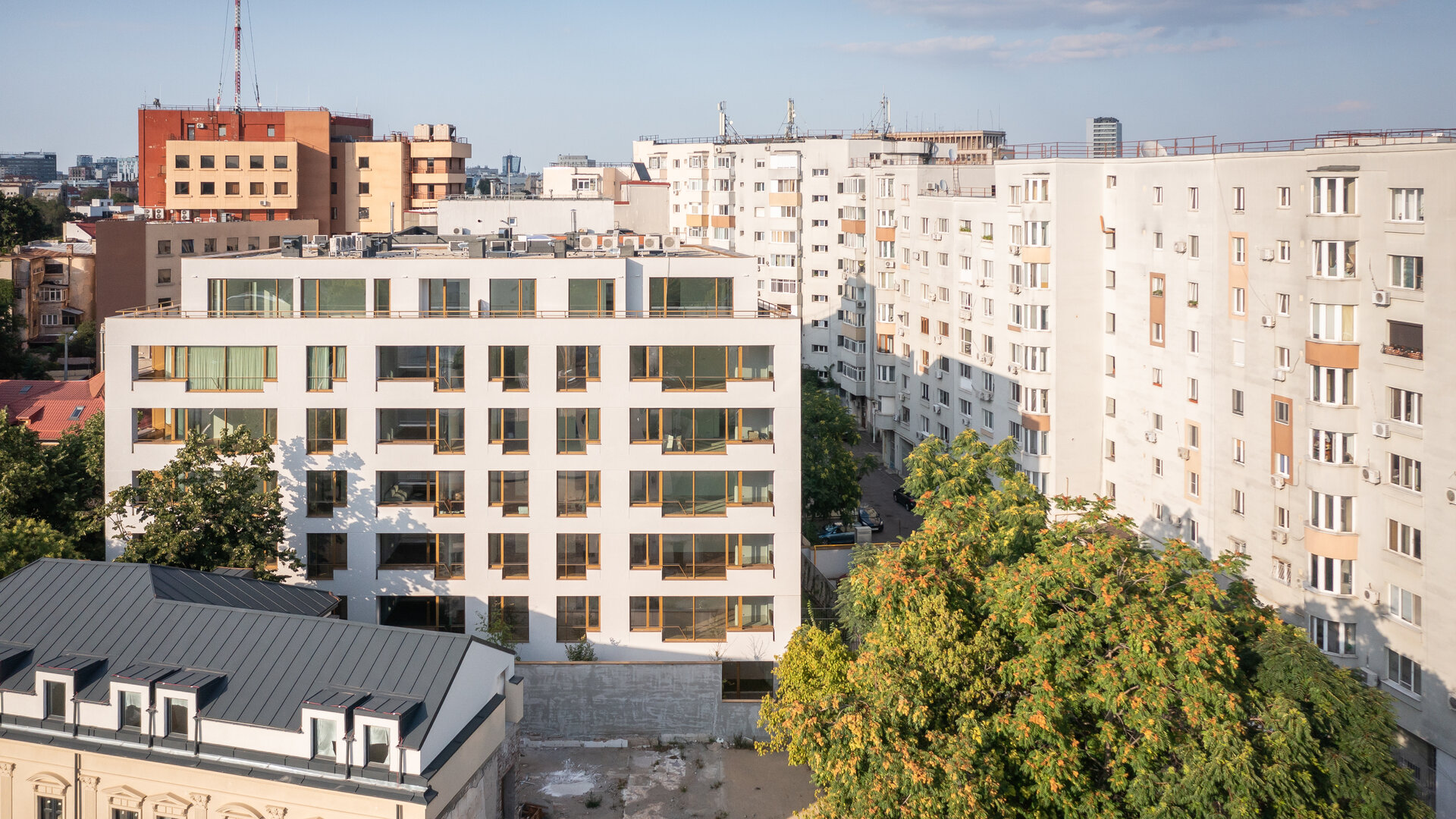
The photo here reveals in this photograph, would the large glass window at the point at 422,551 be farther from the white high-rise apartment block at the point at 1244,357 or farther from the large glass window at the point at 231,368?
the white high-rise apartment block at the point at 1244,357

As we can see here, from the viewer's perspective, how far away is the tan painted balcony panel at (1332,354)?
42.3 meters

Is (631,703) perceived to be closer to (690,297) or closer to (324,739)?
(690,297)

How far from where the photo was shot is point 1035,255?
62.3 m

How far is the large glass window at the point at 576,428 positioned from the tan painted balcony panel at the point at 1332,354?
80.9 feet

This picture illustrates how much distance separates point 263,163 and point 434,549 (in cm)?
7945

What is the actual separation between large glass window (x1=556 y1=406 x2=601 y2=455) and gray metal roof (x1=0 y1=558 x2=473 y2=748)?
40.2 feet

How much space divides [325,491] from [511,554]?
6.75m

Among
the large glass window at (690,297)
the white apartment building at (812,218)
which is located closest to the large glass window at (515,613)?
the large glass window at (690,297)

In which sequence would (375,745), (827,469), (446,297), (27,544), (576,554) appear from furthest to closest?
1. (827,469)
2. (446,297)
3. (576,554)
4. (27,544)
5. (375,745)

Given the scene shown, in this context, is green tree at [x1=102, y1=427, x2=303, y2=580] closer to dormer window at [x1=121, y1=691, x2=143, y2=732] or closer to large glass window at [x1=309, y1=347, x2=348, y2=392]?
large glass window at [x1=309, y1=347, x2=348, y2=392]

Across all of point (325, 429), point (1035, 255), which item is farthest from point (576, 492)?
point (1035, 255)

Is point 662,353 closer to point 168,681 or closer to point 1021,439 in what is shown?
point 168,681

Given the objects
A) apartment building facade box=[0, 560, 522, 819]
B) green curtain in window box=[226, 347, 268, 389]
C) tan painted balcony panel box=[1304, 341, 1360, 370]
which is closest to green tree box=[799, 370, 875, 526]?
tan painted balcony panel box=[1304, 341, 1360, 370]

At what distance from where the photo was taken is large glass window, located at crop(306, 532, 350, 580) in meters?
43.5
